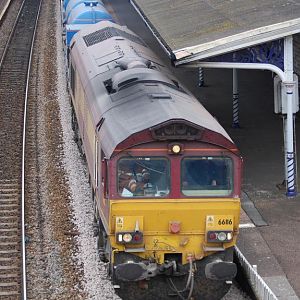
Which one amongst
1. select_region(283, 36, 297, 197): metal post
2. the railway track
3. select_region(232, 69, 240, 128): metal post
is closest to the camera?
the railway track

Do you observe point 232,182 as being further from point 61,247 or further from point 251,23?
point 251,23

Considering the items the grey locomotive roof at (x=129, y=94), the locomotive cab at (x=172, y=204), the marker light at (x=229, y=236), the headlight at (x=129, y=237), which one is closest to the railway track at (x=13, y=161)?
the headlight at (x=129, y=237)

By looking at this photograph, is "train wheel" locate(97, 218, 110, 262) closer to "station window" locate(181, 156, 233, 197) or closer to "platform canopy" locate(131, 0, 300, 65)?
"station window" locate(181, 156, 233, 197)

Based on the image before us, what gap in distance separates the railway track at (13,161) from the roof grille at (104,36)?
3.17 metres

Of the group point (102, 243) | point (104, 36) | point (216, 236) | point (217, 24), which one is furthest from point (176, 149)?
point (217, 24)

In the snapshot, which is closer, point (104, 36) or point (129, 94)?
point (129, 94)

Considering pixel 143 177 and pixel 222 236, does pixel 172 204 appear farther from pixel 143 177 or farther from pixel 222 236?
pixel 222 236

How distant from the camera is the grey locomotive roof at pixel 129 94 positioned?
33.8 feet

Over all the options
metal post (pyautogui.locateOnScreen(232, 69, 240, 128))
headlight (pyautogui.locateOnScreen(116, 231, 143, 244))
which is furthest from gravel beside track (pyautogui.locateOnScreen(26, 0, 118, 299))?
metal post (pyautogui.locateOnScreen(232, 69, 240, 128))

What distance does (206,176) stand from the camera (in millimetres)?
10188

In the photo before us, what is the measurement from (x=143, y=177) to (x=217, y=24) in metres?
7.46

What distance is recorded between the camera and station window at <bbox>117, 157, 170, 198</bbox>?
1005 cm

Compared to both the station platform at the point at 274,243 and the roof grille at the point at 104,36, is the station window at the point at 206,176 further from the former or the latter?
the roof grille at the point at 104,36

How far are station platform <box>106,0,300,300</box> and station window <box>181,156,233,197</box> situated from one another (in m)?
1.74
